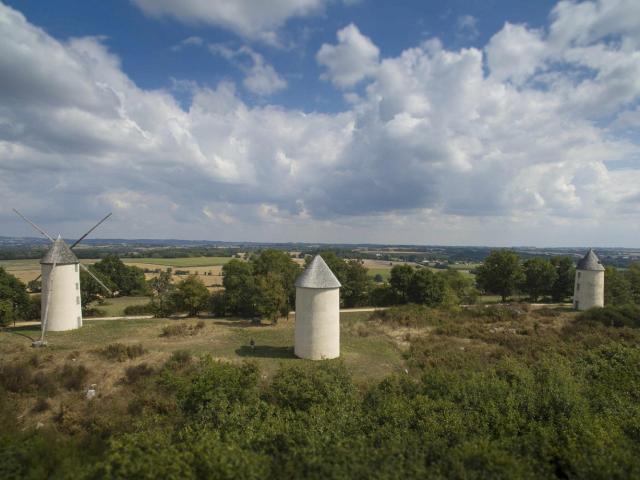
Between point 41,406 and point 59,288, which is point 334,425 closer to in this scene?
point 41,406

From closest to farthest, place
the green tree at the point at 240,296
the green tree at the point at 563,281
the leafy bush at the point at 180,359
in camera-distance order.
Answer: the leafy bush at the point at 180,359, the green tree at the point at 240,296, the green tree at the point at 563,281

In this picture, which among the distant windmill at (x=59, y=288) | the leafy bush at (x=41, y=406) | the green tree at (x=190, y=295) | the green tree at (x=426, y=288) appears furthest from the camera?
the green tree at (x=426, y=288)

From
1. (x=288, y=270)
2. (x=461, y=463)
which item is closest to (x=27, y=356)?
(x=461, y=463)

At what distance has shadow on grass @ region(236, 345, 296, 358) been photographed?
72.4 feet

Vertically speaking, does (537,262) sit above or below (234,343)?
above

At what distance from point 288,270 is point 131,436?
35386 mm

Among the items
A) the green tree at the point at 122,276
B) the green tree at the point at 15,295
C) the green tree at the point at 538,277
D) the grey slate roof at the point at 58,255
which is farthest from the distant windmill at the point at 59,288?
the green tree at the point at 538,277

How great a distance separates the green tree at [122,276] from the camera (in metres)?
57.4

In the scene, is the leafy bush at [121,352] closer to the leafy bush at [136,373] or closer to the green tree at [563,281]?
the leafy bush at [136,373]

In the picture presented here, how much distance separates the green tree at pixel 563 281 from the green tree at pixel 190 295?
46933mm

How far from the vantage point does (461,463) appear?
9133mm

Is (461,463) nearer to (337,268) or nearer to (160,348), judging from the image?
(160,348)

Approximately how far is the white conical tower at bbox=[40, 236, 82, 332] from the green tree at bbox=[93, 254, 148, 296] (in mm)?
32611

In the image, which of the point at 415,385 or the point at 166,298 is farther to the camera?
the point at 166,298
